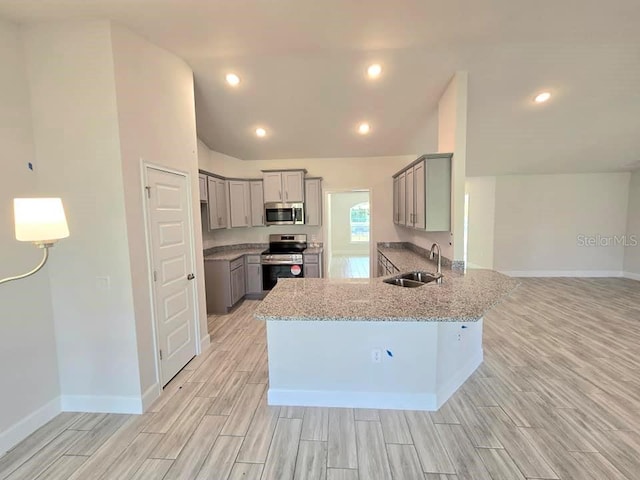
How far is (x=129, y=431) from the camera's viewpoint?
218 centimetres

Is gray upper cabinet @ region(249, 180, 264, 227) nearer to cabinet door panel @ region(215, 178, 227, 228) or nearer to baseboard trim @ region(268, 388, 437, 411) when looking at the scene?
cabinet door panel @ region(215, 178, 227, 228)

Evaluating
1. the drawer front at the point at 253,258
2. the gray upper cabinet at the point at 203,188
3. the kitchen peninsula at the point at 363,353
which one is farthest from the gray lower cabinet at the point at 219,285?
the kitchen peninsula at the point at 363,353

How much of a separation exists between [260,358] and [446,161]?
305 centimetres

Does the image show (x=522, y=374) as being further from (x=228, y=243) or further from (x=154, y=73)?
(x=228, y=243)

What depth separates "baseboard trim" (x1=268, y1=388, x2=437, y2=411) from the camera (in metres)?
2.34

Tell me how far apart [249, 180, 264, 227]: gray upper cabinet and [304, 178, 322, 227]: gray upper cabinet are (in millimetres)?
837

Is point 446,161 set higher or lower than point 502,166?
lower

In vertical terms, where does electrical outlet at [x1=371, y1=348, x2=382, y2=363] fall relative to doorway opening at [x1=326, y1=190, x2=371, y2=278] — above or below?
below

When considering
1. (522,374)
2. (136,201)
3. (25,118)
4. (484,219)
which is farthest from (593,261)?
(25,118)

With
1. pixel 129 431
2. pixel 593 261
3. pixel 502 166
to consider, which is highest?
pixel 502 166

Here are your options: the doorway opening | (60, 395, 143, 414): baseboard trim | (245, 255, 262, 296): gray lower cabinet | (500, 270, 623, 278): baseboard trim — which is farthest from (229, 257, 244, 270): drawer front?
the doorway opening

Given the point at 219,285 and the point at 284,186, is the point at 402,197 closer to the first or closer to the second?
the point at 284,186

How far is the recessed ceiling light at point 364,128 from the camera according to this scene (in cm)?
447

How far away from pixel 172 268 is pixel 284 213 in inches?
113
